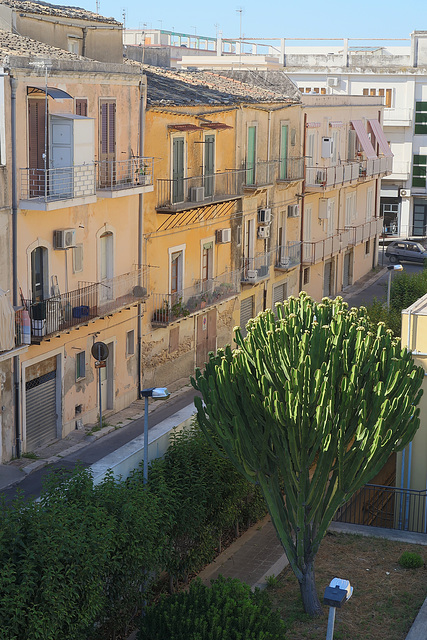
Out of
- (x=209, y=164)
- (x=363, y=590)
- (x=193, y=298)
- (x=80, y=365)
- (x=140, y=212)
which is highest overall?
(x=209, y=164)

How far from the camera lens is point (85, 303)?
27203 millimetres

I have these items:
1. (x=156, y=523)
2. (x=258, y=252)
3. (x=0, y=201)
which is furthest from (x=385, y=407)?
(x=258, y=252)

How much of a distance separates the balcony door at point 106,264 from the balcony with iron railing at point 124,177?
4.80 feet

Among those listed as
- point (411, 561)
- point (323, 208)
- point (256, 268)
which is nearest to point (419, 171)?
point (323, 208)

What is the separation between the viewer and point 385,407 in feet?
50.9

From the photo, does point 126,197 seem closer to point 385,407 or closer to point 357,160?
point 385,407

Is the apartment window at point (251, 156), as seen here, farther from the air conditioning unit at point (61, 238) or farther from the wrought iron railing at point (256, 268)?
the air conditioning unit at point (61, 238)

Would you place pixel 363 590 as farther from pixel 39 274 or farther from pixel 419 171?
pixel 419 171

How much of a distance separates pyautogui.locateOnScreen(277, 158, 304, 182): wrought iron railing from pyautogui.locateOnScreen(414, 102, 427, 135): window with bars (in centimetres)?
2334

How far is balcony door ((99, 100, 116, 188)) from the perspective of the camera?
27688mm

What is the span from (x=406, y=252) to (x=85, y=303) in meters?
33.0

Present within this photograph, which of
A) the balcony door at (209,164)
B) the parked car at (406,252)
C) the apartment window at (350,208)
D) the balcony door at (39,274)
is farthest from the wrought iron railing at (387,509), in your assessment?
the parked car at (406,252)

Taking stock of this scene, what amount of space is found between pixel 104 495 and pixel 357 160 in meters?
37.2

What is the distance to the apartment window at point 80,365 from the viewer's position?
2772 centimetres
